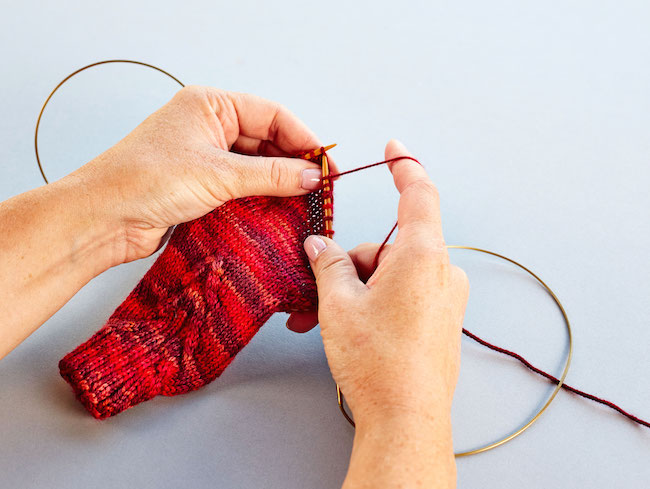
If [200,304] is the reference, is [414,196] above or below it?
above

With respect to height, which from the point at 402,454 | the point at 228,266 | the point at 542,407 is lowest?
the point at 542,407

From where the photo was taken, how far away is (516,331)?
1.35 metres

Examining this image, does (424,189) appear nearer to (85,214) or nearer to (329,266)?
(329,266)

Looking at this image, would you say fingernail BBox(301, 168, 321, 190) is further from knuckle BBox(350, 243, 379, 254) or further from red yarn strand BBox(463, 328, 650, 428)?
red yarn strand BBox(463, 328, 650, 428)

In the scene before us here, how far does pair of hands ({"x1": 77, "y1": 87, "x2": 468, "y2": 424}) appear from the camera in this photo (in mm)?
971

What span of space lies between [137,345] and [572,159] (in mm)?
1238

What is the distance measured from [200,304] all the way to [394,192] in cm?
63

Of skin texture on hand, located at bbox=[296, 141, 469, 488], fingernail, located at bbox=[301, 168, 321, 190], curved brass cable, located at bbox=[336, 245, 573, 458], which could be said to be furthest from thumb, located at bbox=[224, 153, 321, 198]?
curved brass cable, located at bbox=[336, 245, 573, 458]

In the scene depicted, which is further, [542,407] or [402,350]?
[542,407]

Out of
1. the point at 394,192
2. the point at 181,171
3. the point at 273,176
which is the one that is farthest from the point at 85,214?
the point at 394,192

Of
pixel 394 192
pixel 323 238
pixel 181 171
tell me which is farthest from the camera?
→ pixel 394 192

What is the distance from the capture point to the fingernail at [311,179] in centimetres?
125

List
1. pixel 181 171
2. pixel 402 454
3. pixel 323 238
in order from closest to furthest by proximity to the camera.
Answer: pixel 402 454 → pixel 181 171 → pixel 323 238

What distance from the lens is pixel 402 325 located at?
98cm
